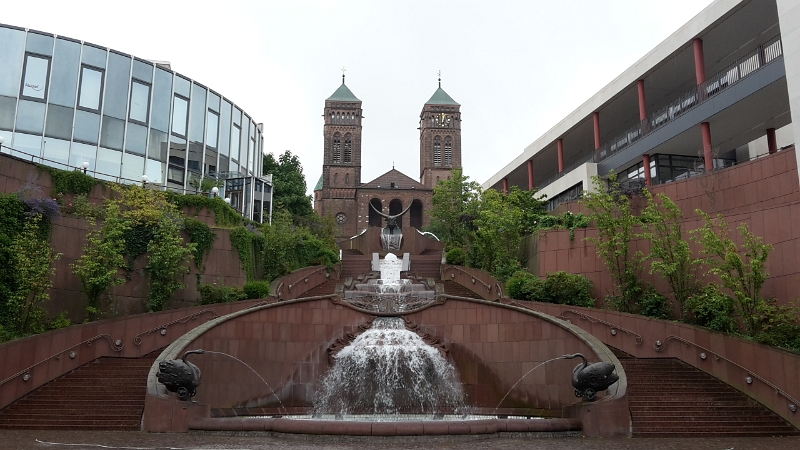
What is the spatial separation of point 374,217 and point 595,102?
6133 centimetres

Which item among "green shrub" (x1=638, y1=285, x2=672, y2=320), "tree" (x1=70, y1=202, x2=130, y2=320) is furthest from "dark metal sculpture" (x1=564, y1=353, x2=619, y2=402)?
"tree" (x1=70, y1=202, x2=130, y2=320)

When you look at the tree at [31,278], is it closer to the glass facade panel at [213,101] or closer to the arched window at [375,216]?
the glass facade panel at [213,101]

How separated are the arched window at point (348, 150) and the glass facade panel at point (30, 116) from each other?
72.8m

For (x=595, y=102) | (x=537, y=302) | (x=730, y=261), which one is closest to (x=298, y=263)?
(x=537, y=302)

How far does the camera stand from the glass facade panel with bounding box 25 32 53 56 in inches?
1275

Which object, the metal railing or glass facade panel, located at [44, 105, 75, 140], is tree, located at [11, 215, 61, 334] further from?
the metal railing

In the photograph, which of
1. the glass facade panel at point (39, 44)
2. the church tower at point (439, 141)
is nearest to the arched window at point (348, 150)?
the church tower at point (439, 141)

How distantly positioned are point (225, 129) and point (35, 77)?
11325 mm

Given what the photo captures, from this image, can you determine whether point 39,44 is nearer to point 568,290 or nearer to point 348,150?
point 568,290

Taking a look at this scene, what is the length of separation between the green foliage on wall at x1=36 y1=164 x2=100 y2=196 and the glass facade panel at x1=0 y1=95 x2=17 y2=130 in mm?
9650

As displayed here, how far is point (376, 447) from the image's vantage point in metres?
12.0

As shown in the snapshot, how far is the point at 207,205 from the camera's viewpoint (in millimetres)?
28922

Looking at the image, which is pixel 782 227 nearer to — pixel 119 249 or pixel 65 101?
pixel 119 249

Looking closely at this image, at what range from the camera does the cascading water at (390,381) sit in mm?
18531
